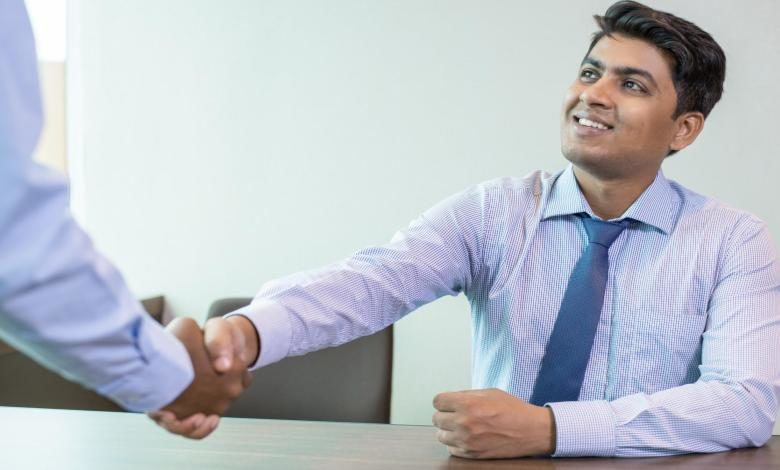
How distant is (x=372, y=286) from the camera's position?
7.18 ft

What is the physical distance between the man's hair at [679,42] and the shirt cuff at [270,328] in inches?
39.6

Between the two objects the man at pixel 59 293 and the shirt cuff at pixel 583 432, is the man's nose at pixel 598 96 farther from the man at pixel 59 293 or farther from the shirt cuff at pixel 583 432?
the man at pixel 59 293

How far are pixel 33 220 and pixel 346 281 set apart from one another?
0.99m

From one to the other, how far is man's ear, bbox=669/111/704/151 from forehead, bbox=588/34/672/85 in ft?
0.44

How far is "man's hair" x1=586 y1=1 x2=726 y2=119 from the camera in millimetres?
2328

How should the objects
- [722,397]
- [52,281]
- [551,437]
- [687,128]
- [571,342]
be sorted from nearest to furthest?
1. [52,281]
2. [551,437]
3. [722,397]
4. [571,342]
5. [687,128]

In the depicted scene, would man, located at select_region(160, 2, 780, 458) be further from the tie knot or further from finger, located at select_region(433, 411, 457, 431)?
finger, located at select_region(433, 411, 457, 431)

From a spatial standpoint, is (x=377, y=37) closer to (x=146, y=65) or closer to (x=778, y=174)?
(x=146, y=65)

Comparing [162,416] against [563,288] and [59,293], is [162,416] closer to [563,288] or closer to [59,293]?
[59,293]

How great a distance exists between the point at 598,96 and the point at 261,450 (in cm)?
110

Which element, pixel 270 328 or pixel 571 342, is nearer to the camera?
pixel 270 328

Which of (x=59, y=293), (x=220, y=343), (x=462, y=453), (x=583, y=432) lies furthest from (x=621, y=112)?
(x=59, y=293)

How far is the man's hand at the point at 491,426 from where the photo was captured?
5.64 ft

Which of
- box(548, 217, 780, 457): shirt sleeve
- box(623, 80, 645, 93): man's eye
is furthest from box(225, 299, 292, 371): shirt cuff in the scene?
box(623, 80, 645, 93): man's eye
